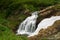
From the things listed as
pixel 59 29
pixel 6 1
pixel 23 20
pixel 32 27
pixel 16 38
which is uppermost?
pixel 6 1

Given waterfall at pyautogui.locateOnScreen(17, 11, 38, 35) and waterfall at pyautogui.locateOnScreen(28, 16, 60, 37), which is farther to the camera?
waterfall at pyautogui.locateOnScreen(17, 11, 38, 35)

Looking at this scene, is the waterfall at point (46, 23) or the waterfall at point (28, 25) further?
the waterfall at point (28, 25)

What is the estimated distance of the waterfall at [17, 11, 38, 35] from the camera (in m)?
29.2

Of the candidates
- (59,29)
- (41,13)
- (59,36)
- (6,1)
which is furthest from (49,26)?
(6,1)

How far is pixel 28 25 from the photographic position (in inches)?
1179

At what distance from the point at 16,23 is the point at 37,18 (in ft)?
10.5

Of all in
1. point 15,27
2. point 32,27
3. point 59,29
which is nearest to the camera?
point 59,29

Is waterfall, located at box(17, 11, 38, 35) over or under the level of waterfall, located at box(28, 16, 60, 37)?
over

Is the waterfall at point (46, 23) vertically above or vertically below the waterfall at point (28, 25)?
below

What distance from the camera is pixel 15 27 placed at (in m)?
31.5

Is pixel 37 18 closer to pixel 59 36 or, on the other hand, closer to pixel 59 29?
pixel 59 29

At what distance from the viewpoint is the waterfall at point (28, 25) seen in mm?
29163

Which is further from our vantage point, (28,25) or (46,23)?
(28,25)

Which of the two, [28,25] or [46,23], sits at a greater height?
[28,25]
